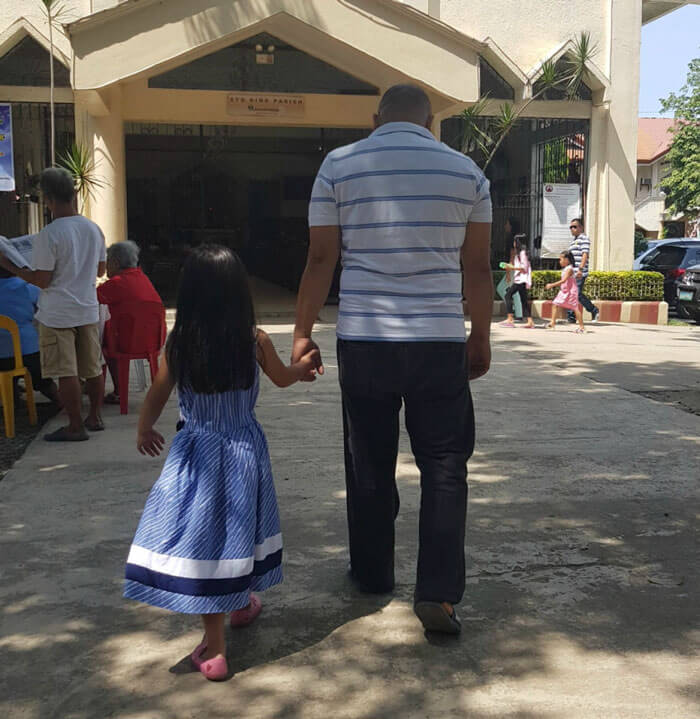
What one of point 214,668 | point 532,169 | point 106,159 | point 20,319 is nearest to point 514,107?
point 532,169

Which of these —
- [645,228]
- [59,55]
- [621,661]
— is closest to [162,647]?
[621,661]

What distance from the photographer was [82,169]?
42.2 ft

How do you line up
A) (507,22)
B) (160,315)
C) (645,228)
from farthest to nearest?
(645,228) → (507,22) → (160,315)

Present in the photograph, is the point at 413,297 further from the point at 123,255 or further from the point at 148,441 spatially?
the point at 123,255

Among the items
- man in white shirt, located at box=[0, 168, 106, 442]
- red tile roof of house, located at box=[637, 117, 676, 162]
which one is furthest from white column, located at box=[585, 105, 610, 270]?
red tile roof of house, located at box=[637, 117, 676, 162]

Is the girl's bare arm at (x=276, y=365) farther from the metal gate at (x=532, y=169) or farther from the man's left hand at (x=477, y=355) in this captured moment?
the metal gate at (x=532, y=169)

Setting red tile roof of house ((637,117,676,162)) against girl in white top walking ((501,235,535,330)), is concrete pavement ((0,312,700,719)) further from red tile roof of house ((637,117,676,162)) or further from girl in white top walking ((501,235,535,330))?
red tile roof of house ((637,117,676,162))

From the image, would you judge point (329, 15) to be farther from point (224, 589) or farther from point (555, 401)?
point (224, 589)

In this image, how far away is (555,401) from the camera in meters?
7.47

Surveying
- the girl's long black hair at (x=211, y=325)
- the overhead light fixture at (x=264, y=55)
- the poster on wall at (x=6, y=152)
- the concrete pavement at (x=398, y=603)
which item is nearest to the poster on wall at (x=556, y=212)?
the overhead light fixture at (x=264, y=55)

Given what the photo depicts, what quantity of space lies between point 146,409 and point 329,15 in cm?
1038

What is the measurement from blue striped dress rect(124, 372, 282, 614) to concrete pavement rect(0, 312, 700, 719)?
0.28 m

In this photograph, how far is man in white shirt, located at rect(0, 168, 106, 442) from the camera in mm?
5809

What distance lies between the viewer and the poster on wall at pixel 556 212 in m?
16.0
